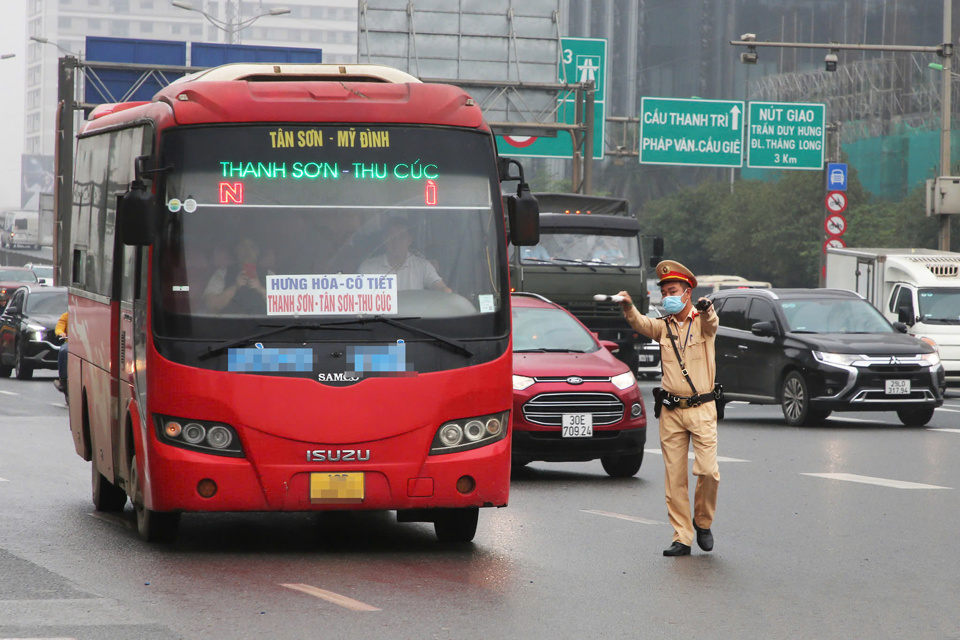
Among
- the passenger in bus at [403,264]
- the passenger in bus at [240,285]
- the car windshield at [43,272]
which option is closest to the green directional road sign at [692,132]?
the passenger in bus at [403,264]

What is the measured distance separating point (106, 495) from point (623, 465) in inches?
197

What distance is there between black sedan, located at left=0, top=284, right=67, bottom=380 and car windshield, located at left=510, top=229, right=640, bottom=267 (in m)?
8.38

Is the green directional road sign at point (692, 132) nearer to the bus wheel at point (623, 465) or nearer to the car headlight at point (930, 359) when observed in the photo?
the car headlight at point (930, 359)

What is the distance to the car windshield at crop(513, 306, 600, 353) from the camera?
595 inches

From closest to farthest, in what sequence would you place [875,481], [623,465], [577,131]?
[875,481], [623,465], [577,131]

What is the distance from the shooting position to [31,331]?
2842 centimetres

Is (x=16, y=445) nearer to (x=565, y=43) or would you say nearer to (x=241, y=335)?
(x=241, y=335)

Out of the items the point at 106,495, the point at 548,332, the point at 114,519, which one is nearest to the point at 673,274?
the point at 114,519

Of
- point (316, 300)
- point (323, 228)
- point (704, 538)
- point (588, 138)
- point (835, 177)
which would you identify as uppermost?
point (588, 138)

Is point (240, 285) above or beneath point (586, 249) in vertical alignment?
beneath

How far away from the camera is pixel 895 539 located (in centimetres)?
1043

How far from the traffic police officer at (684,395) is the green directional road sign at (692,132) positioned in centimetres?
3235

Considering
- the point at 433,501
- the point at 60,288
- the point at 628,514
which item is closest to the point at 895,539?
the point at 628,514

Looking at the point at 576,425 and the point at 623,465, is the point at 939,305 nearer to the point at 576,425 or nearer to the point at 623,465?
the point at 623,465
